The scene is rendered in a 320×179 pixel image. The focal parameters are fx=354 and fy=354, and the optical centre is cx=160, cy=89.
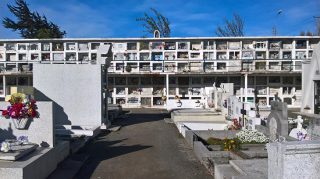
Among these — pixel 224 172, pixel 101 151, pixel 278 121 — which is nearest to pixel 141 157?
pixel 101 151

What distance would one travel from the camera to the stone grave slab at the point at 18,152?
659cm

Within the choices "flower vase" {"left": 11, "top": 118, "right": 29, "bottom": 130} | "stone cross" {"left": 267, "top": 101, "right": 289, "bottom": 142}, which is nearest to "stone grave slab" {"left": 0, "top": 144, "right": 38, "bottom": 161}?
"flower vase" {"left": 11, "top": 118, "right": 29, "bottom": 130}

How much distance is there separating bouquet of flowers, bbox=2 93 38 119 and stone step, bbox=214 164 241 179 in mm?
4125

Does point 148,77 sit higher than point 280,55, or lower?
lower

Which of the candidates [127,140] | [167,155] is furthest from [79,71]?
[167,155]

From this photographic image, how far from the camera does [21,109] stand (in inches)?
302

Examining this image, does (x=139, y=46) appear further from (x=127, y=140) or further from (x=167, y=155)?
(x=167, y=155)

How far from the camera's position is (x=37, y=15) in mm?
49219

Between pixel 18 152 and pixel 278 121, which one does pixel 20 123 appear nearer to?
pixel 18 152

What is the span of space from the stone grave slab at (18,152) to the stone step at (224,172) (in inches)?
153

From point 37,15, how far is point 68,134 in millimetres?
40422

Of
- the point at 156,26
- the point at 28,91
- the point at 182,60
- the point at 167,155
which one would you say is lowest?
the point at 167,155

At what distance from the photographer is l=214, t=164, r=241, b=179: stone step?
22.7 ft

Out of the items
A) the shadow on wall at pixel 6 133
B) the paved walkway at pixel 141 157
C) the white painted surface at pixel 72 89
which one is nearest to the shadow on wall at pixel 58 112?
the white painted surface at pixel 72 89
